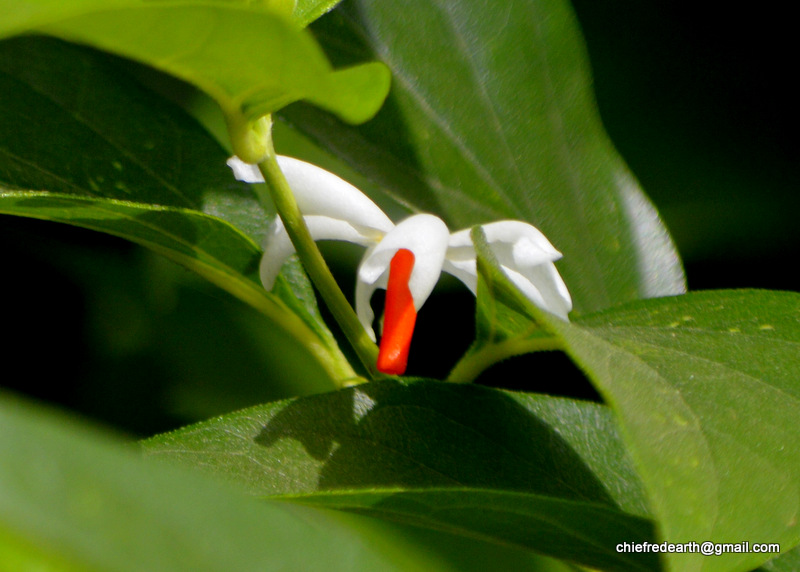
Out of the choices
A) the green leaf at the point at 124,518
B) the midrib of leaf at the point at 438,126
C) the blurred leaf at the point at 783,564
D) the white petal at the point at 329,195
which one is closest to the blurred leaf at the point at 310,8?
the white petal at the point at 329,195

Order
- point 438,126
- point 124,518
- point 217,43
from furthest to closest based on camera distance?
point 438,126
point 217,43
point 124,518

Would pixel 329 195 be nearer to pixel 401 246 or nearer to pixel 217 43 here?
pixel 401 246

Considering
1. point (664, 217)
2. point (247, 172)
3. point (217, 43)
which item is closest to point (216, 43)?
point (217, 43)

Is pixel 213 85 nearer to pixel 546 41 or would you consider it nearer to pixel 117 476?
pixel 117 476

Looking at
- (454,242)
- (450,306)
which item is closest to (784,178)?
(450,306)

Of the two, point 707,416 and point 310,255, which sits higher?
point 310,255

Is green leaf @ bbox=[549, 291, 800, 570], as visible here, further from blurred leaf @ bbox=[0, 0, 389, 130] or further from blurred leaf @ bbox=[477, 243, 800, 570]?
blurred leaf @ bbox=[0, 0, 389, 130]

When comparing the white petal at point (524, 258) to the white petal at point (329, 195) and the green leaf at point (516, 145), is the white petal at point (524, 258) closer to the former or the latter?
the white petal at point (329, 195)
